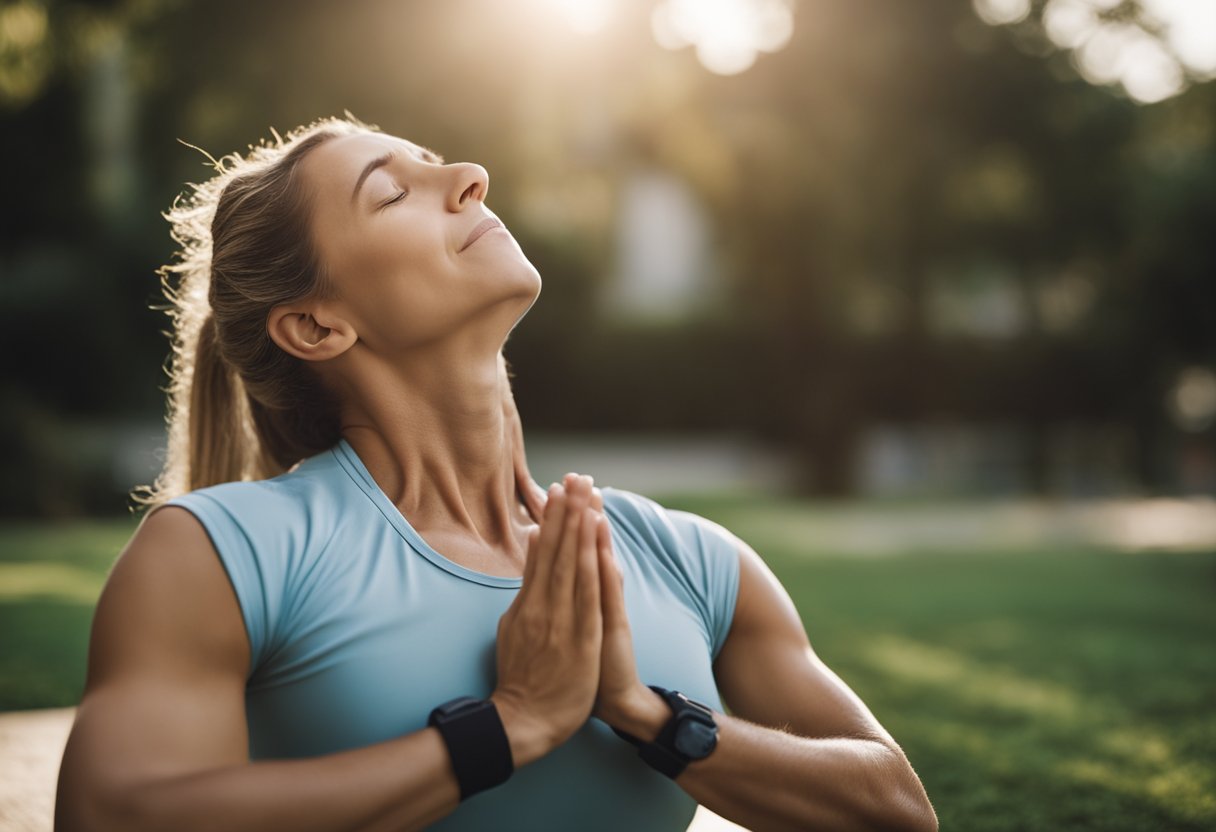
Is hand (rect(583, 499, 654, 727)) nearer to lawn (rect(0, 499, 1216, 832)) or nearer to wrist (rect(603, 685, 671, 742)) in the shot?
wrist (rect(603, 685, 671, 742))

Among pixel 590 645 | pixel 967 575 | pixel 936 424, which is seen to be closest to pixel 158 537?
pixel 590 645

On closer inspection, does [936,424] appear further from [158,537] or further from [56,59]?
[158,537]

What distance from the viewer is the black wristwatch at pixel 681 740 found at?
1.49 m

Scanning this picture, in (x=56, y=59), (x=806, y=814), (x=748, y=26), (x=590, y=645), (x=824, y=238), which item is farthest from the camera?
(x=824, y=238)

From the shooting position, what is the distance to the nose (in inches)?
67.7

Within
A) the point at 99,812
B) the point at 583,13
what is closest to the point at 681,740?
the point at 99,812

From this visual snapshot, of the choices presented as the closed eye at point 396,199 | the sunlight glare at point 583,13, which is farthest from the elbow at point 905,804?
the sunlight glare at point 583,13

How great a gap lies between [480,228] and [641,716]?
2.61 ft

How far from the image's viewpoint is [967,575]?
917 cm

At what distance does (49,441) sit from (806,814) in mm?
14373

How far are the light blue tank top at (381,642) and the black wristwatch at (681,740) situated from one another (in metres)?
0.10

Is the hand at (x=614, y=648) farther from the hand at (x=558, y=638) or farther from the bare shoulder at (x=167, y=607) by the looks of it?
the bare shoulder at (x=167, y=607)

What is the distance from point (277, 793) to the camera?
4.32ft

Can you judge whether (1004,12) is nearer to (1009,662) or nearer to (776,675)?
(1009,662)
